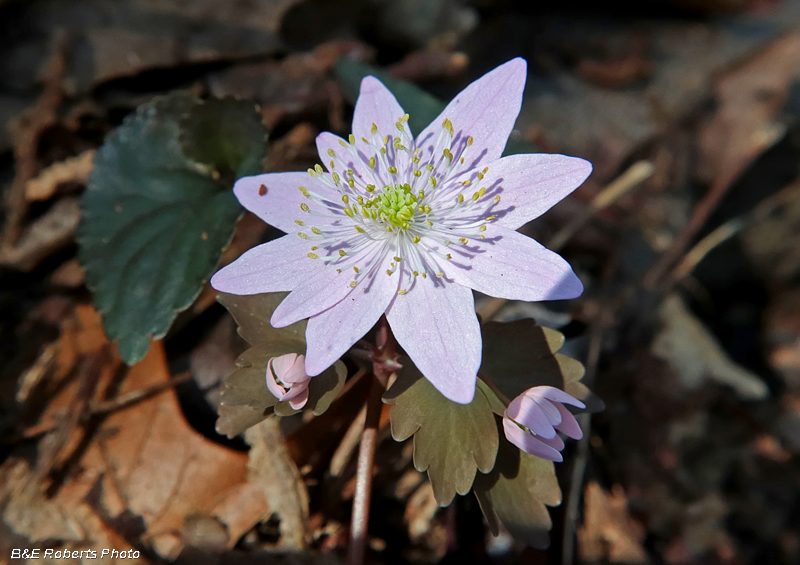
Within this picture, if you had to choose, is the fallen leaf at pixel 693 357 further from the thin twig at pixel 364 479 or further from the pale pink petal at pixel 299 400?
the pale pink petal at pixel 299 400

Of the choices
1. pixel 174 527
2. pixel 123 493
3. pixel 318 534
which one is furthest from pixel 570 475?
pixel 123 493

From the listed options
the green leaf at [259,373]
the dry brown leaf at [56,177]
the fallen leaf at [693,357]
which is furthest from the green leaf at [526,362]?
the dry brown leaf at [56,177]

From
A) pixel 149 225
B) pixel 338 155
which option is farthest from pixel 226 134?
pixel 338 155

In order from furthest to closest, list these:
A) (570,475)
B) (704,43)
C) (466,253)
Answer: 1. (704,43)
2. (570,475)
3. (466,253)

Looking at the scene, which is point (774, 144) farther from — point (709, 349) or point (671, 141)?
point (709, 349)

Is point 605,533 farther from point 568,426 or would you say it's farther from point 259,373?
point 259,373

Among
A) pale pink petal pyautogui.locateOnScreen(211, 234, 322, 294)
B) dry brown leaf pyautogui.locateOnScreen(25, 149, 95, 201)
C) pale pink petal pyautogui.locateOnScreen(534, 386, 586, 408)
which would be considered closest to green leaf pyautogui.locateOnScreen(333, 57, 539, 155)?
pale pink petal pyautogui.locateOnScreen(211, 234, 322, 294)
